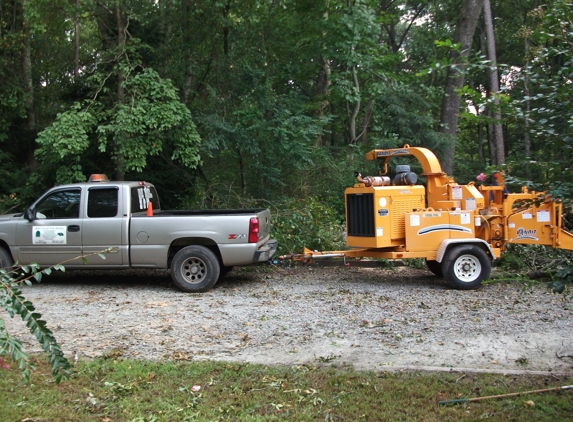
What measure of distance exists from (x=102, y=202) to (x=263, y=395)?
21.2 ft

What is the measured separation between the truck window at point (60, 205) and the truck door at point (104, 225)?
252 mm

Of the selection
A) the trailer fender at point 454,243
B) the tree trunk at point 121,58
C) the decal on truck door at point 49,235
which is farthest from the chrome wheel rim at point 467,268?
the tree trunk at point 121,58

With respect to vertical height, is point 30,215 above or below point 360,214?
above

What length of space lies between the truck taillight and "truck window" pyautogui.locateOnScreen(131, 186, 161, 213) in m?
2.28

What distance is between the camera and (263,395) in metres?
5.01

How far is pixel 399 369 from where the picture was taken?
18.3ft

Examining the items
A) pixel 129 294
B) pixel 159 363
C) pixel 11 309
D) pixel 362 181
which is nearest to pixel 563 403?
pixel 159 363

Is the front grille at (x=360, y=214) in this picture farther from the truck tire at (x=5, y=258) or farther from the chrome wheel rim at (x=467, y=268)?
the truck tire at (x=5, y=258)

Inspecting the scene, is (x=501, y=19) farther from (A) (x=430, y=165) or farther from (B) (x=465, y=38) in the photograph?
(A) (x=430, y=165)

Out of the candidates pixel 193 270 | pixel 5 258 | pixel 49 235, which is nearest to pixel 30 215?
pixel 49 235

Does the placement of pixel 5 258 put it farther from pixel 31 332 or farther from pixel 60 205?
pixel 31 332

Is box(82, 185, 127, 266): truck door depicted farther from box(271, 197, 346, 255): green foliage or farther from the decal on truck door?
box(271, 197, 346, 255): green foliage

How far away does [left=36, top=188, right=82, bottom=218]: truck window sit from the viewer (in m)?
10.4

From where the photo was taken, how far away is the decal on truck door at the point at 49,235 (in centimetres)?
1028
